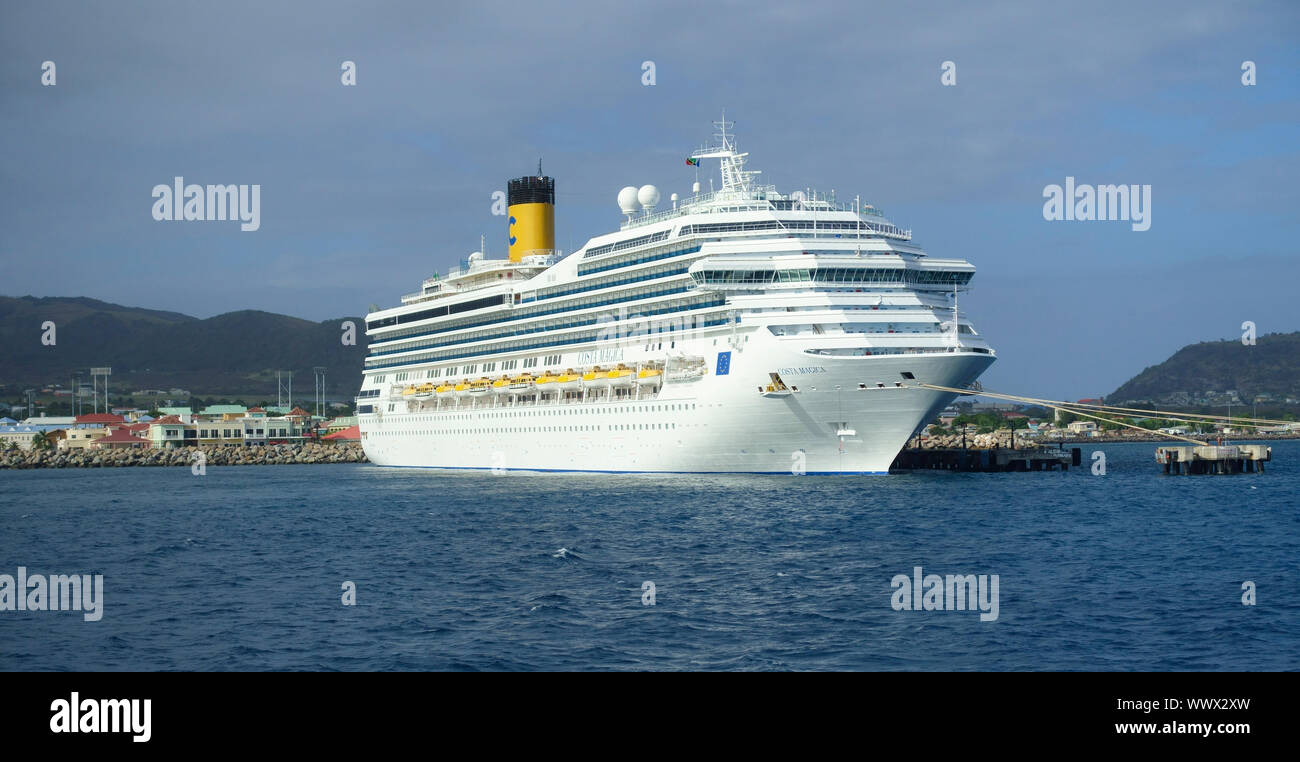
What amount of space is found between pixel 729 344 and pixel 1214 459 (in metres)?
33.0

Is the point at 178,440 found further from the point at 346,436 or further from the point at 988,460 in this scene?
the point at 988,460

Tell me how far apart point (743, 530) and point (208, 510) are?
27193 millimetres

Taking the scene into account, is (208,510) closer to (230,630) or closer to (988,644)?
(230,630)

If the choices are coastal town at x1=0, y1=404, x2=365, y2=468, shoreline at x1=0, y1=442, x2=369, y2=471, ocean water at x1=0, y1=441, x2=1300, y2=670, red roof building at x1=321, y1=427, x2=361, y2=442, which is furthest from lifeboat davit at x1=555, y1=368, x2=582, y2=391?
red roof building at x1=321, y1=427, x2=361, y2=442

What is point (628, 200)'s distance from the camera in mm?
65562

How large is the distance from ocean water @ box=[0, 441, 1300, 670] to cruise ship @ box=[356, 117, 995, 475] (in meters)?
2.80

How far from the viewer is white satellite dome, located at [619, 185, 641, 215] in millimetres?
65562

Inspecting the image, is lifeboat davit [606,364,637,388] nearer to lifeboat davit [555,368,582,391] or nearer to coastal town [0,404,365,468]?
lifeboat davit [555,368,582,391]

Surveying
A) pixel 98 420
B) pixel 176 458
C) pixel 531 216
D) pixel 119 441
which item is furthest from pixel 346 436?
pixel 531 216

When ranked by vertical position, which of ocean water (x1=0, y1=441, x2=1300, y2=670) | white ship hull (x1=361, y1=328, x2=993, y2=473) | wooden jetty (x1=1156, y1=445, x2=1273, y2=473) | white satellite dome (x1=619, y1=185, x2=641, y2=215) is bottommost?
ocean water (x1=0, y1=441, x2=1300, y2=670)

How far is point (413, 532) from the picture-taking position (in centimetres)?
3681

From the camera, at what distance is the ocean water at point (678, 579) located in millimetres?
18969

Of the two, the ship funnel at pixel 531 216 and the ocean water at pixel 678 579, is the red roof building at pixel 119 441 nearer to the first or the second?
the ship funnel at pixel 531 216
